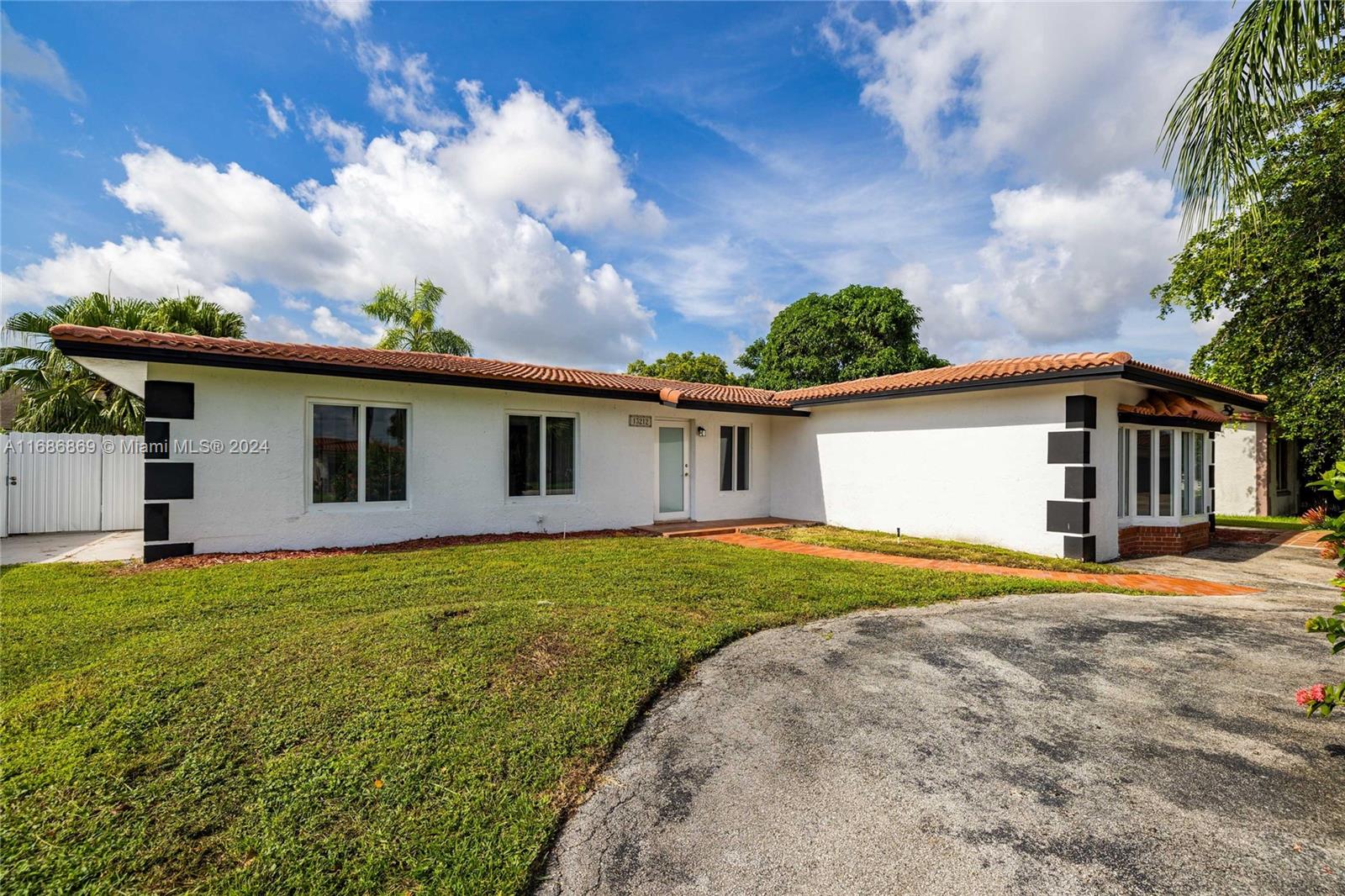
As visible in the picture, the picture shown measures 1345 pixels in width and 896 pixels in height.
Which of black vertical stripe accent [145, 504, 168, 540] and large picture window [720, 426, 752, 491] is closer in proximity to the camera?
black vertical stripe accent [145, 504, 168, 540]

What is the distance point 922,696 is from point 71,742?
5241 millimetres

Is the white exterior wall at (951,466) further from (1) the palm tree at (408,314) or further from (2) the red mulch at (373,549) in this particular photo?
(1) the palm tree at (408,314)

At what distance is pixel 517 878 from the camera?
2232 mm

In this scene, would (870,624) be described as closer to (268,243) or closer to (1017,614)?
(1017,614)

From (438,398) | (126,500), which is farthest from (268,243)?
(438,398)

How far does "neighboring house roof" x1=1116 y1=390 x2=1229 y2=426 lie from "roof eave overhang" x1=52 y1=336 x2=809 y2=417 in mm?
7973

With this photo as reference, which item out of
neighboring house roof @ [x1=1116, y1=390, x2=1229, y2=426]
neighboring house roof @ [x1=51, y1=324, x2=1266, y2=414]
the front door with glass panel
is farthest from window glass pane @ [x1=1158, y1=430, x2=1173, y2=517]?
the front door with glass panel

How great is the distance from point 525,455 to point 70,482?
10074mm

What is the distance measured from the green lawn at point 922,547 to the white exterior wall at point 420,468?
8.77ft

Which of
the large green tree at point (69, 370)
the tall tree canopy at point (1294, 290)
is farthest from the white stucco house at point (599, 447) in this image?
the large green tree at point (69, 370)

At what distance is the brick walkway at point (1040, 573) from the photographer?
25.9 feet

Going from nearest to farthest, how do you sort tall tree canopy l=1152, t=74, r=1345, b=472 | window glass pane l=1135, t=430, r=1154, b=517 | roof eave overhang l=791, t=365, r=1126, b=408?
roof eave overhang l=791, t=365, r=1126, b=408 < window glass pane l=1135, t=430, r=1154, b=517 < tall tree canopy l=1152, t=74, r=1345, b=472

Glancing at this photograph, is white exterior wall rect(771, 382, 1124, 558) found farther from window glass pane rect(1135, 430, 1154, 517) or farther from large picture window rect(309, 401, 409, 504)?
large picture window rect(309, 401, 409, 504)

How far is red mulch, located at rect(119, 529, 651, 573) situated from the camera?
8133mm
